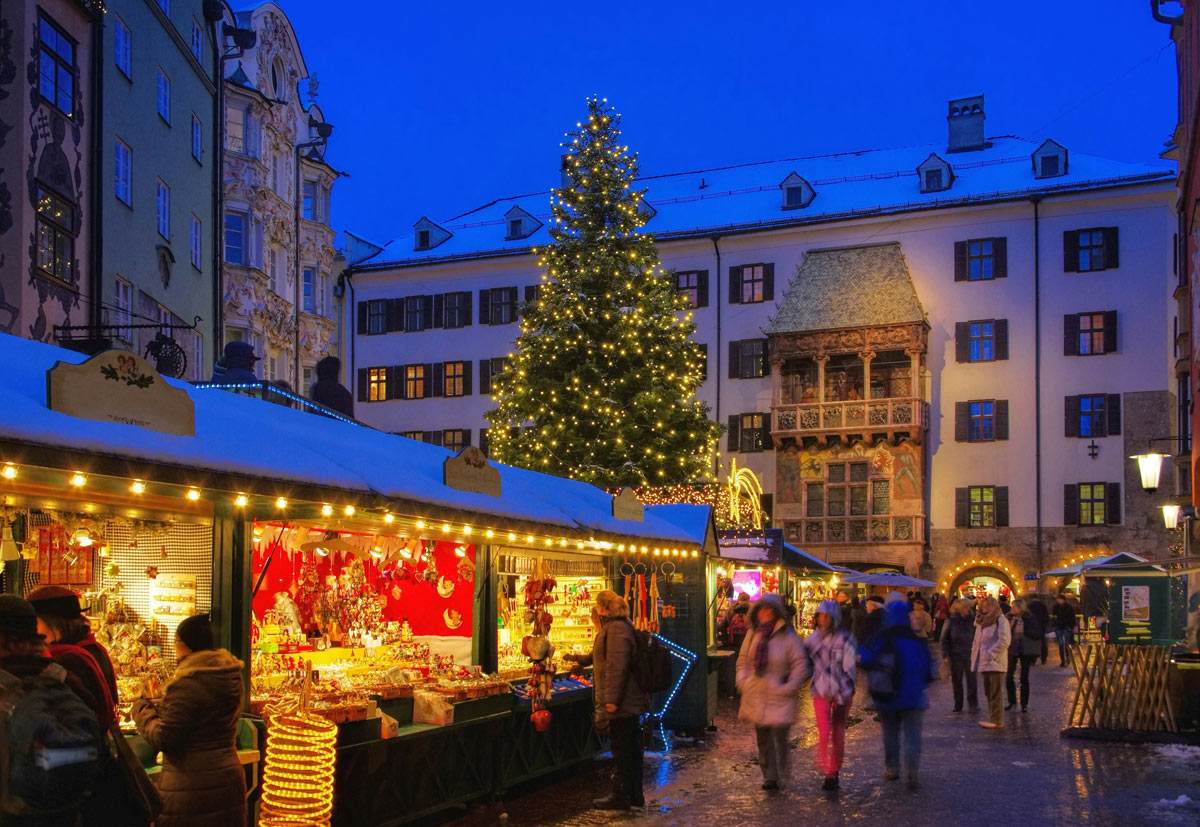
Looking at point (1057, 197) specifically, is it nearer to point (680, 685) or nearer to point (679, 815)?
point (680, 685)

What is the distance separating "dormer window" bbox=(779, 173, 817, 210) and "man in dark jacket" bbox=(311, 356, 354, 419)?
31.2 m

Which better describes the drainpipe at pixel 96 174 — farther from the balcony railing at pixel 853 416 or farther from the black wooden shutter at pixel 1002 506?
the black wooden shutter at pixel 1002 506

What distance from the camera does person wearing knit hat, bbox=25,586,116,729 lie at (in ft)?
18.1

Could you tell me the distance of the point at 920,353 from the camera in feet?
135

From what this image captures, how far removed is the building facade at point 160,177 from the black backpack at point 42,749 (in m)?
17.8

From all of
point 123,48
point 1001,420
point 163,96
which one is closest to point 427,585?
point 123,48

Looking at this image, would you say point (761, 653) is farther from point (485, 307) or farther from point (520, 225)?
point (520, 225)

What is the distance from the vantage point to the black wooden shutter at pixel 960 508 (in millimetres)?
40812

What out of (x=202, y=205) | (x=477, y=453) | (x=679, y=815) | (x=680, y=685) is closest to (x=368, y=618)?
(x=477, y=453)

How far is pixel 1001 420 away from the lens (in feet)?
133

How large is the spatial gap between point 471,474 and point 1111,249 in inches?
1322

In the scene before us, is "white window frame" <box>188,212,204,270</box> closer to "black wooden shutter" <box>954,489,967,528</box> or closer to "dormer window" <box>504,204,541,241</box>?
"dormer window" <box>504,204,541,241</box>

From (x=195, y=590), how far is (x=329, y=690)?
137 cm

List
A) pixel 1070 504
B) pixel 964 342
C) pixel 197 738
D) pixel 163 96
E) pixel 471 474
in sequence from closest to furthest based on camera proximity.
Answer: pixel 197 738
pixel 471 474
pixel 163 96
pixel 1070 504
pixel 964 342
